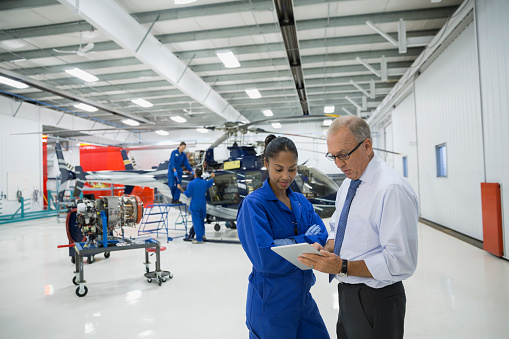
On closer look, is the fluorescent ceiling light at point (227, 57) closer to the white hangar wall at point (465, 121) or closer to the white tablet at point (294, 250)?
the white hangar wall at point (465, 121)

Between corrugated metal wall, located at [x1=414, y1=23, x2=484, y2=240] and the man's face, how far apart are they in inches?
228

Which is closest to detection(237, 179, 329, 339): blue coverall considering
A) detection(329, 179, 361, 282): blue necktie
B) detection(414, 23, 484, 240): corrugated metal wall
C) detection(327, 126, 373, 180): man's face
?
detection(329, 179, 361, 282): blue necktie

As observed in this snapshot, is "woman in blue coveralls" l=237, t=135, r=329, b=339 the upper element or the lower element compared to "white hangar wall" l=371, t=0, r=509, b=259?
lower

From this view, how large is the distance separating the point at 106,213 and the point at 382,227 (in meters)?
4.57

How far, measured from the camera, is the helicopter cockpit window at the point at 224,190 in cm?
794

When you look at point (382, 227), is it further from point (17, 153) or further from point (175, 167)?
point (17, 153)

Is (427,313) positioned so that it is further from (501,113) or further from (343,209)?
(501,113)

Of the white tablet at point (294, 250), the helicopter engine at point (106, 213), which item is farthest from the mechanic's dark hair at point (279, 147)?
the helicopter engine at point (106, 213)

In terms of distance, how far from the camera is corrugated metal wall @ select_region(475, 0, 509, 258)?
4913mm

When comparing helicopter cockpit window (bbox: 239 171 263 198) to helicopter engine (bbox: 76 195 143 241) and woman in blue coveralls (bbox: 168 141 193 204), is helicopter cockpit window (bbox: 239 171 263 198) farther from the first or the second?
helicopter engine (bbox: 76 195 143 241)

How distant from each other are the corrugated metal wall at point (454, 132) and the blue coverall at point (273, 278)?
5.95m

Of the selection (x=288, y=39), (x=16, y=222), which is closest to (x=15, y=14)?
(x=288, y=39)

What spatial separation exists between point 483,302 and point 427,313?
75cm

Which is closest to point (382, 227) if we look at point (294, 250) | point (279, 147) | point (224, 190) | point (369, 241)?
point (369, 241)
